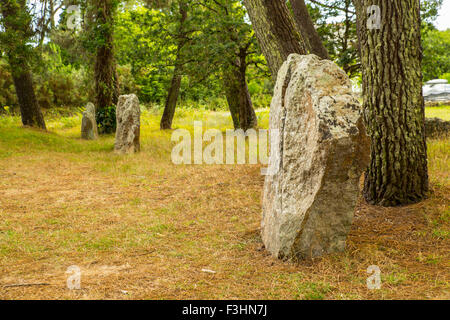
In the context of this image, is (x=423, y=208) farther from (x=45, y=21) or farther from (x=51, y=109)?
(x=51, y=109)

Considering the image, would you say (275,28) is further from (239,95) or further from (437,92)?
(437,92)

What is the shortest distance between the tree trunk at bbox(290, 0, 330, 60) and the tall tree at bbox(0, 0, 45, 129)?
7.16 meters

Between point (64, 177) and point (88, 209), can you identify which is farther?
point (64, 177)

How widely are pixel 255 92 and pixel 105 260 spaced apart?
2516cm

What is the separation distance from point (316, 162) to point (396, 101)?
6.86ft

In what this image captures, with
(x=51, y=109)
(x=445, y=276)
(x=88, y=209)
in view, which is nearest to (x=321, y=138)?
(x=445, y=276)

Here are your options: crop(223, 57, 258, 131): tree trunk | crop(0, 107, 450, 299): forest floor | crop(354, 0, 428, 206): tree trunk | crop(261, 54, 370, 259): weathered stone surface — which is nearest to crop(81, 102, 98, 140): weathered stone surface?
crop(223, 57, 258, 131): tree trunk

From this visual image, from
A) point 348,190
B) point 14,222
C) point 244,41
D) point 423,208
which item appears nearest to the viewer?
point 348,190

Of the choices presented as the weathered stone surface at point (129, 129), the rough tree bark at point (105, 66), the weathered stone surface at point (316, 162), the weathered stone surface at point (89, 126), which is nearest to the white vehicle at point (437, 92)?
the weathered stone surface at point (129, 129)

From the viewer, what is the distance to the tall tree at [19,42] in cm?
1077

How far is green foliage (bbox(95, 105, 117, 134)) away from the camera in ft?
49.3

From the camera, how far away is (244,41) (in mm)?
10516

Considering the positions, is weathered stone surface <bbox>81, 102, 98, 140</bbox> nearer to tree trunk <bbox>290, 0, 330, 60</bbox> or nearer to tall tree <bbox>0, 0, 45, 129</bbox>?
tall tree <bbox>0, 0, 45, 129</bbox>

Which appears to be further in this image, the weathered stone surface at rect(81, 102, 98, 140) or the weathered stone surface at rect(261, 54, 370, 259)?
the weathered stone surface at rect(81, 102, 98, 140)
